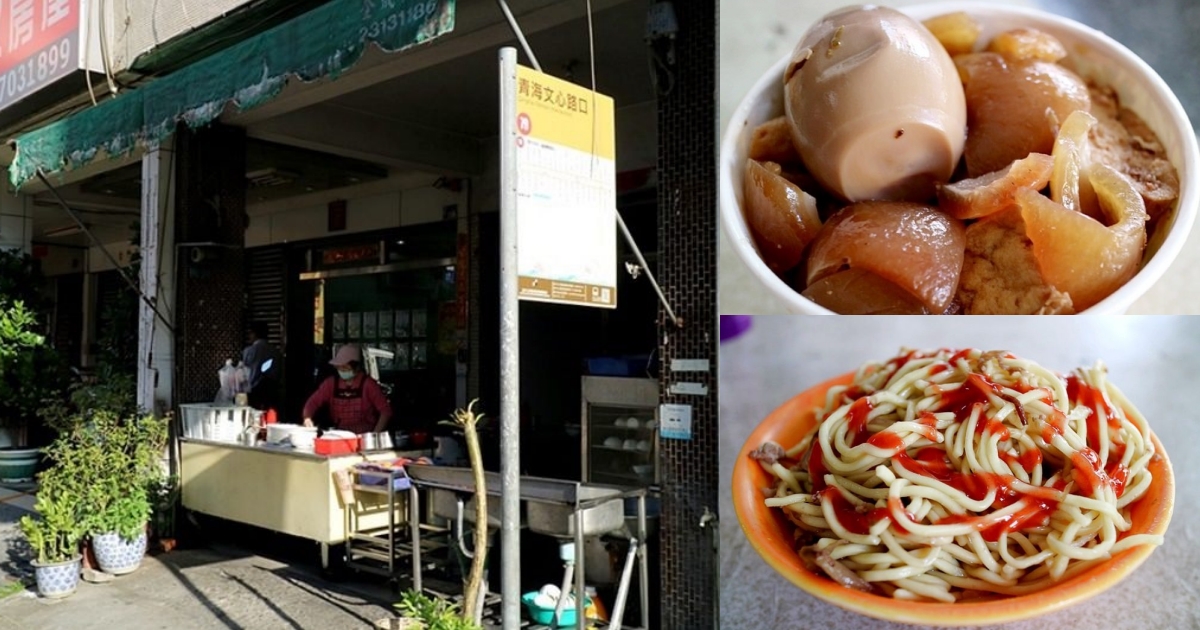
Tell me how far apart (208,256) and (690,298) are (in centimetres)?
608

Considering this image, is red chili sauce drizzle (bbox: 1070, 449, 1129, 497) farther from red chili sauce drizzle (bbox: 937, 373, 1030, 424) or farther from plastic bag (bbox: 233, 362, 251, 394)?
plastic bag (bbox: 233, 362, 251, 394)

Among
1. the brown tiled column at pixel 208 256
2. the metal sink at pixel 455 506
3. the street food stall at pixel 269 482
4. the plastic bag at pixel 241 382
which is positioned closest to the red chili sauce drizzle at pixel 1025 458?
the metal sink at pixel 455 506

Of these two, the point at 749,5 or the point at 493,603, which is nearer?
the point at 749,5

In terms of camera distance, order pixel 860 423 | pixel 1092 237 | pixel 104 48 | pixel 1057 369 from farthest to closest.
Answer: pixel 104 48, pixel 860 423, pixel 1057 369, pixel 1092 237

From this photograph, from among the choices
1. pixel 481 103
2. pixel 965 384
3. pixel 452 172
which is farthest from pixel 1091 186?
pixel 452 172

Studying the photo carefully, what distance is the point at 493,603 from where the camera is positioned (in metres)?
6.14

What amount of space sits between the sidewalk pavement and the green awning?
3608mm

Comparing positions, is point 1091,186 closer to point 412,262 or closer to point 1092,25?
point 1092,25

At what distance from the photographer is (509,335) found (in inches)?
123

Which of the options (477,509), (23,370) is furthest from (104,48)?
(477,509)

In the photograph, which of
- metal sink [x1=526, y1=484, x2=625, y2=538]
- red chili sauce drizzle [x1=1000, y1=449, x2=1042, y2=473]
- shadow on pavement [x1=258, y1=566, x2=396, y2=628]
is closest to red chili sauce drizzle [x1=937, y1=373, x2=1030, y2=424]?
red chili sauce drizzle [x1=1000, y1=449, x2=1042, y2=473]

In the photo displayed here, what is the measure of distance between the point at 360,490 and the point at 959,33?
536cm

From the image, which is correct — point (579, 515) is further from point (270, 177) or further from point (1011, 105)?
point (270, 177)

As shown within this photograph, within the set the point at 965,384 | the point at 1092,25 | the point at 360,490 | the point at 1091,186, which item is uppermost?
the point at 1092,25
